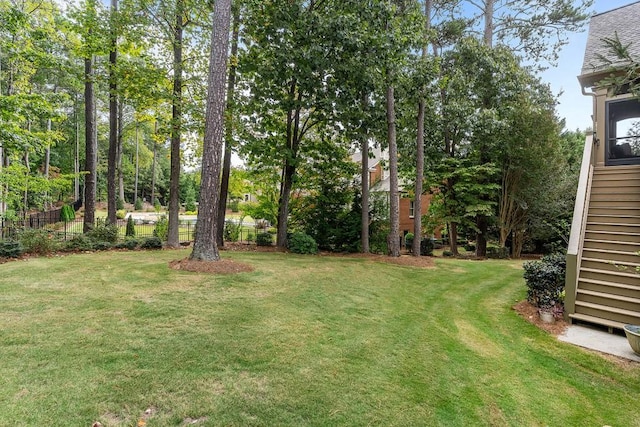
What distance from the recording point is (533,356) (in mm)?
4516

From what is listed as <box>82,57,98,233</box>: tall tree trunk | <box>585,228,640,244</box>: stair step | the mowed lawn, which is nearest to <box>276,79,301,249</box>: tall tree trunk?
the mowed lawn

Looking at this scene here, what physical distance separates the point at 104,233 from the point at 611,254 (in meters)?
14.4

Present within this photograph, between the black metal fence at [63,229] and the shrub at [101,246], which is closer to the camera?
the shrub at [101,246]

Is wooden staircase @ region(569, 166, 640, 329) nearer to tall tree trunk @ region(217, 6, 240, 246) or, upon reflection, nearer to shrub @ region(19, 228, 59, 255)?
tall tree trunk @ region(217, 6, 240, 246)

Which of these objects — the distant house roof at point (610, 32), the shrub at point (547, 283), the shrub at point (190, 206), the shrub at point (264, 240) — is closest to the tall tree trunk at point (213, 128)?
the shrub at point (264, 240)

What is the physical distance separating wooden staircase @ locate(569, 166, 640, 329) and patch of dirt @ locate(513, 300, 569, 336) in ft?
1.12

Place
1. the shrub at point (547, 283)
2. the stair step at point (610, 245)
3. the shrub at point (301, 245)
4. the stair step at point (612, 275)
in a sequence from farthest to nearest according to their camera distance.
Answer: the shrub at point (301, 245) < the stair step at point (610, 245) < the shrub at point (547, 283) < the stair step at point (612, 275)

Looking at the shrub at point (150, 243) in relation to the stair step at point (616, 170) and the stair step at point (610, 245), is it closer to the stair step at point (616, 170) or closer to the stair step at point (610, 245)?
the stair step at point (610, 245)

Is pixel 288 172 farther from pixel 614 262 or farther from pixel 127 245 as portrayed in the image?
pixel 614 262

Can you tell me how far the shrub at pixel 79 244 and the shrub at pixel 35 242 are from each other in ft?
1.97

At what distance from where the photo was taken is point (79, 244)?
34.2 ft

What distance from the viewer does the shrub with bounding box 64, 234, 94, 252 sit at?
10.3 metres

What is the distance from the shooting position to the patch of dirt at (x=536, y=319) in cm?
549

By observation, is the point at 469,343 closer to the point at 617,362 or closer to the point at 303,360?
the point at 617,362
